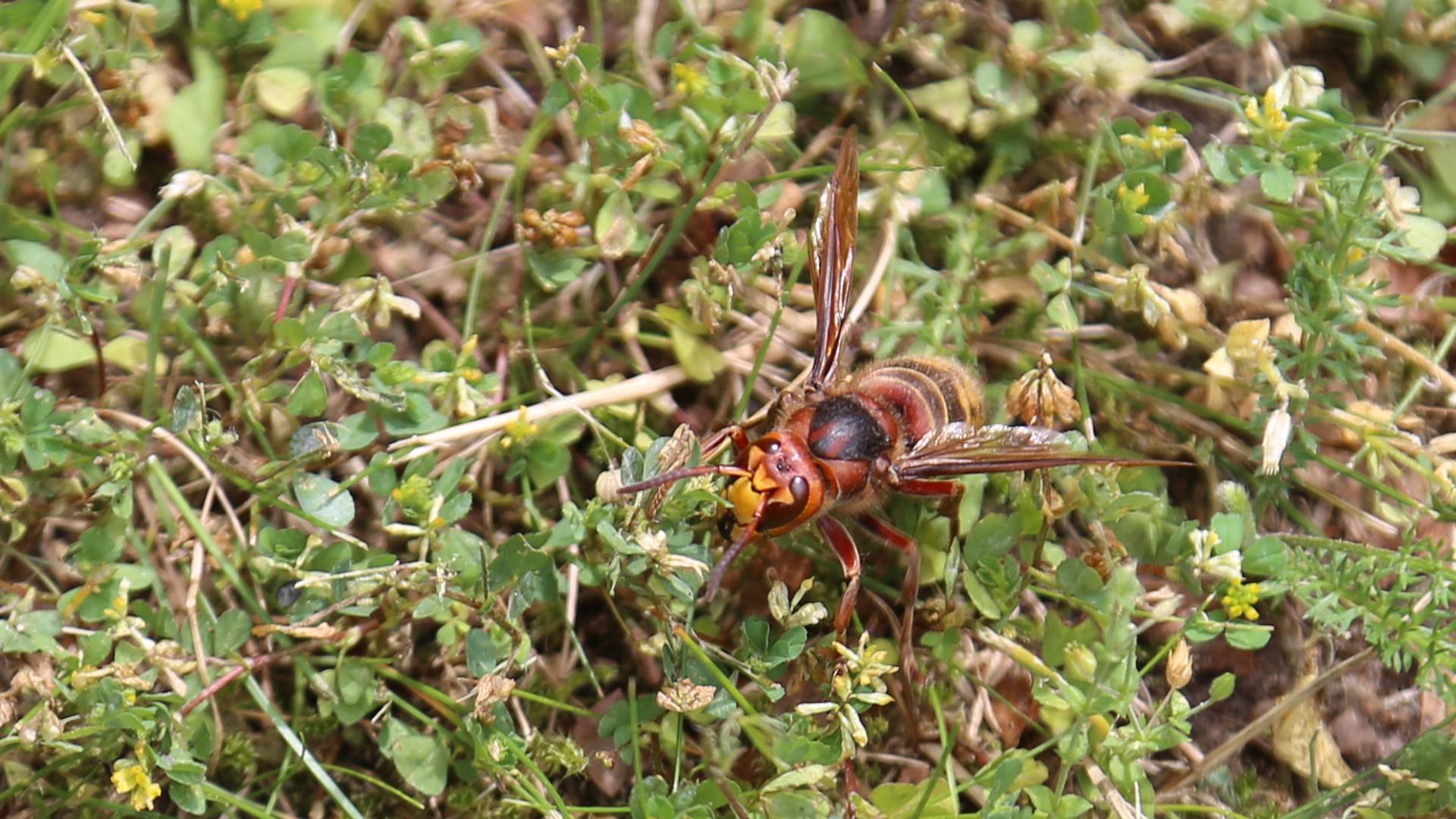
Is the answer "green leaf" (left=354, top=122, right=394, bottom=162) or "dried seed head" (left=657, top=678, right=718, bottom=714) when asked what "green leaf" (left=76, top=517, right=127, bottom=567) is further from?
"dried seed head" (left=657, top=678, right=718, bottom=714)

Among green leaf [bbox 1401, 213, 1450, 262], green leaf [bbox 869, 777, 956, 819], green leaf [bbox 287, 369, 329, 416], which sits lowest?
green leaf [bbox 869, 777, 956, 819]

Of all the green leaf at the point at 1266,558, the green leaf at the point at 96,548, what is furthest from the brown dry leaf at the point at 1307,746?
the green leaf at the point at 96,548

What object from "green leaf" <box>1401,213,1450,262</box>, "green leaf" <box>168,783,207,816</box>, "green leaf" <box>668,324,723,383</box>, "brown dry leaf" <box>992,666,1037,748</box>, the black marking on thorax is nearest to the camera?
"green leaf" <box>168,783,207,816</box>

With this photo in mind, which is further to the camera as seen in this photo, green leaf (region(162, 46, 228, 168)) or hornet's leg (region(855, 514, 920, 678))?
green leaf (region(162, 46, 228, 168))

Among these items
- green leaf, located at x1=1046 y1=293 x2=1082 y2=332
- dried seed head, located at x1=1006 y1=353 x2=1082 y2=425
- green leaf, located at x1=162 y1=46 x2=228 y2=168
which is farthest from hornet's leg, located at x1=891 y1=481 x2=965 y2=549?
green leaf, located at x1=162 y1=46 x2=228 y2=168

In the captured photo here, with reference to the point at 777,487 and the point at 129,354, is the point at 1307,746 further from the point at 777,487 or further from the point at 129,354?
the point at 129,354

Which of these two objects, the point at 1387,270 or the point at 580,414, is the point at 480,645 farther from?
the point at 1387,270

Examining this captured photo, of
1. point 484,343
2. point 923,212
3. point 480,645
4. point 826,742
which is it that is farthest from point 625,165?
point 826,742
